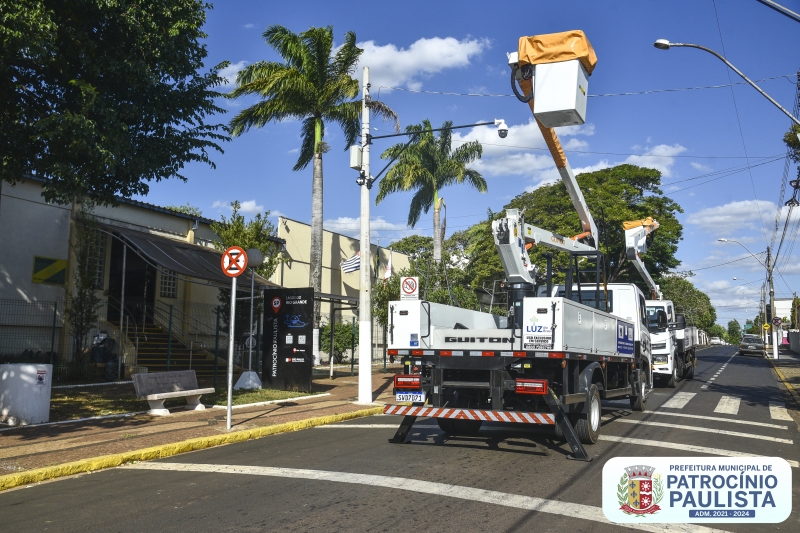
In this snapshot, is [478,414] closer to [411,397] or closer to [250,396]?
[411,397]

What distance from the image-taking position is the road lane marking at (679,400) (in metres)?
15.3

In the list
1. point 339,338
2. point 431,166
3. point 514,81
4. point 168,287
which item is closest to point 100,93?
point 514,81

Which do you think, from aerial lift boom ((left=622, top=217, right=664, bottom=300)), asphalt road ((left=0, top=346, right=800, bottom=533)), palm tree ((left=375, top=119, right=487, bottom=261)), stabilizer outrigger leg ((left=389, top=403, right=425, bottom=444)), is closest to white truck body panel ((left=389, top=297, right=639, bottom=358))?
stabilizer outrigger leg ((left=389, top=403, right=425, bottom=444))

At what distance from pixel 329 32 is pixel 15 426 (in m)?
18.4

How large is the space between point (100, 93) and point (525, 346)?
8405 millimetres

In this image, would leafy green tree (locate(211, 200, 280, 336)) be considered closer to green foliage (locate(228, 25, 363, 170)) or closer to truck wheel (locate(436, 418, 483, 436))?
green foliage (locate(228, 25, 363, 170))

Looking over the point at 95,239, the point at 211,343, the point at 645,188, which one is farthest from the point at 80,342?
the point at 645,188

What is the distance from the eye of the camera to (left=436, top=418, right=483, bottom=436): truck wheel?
10.6 meters

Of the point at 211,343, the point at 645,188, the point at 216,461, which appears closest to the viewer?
the point at 216,461

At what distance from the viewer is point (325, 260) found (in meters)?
32.3

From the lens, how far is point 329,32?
24516 millimetres

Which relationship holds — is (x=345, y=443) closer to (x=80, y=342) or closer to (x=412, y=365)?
(x=412, y=365)

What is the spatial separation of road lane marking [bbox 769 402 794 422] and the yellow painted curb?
955 centimetres
